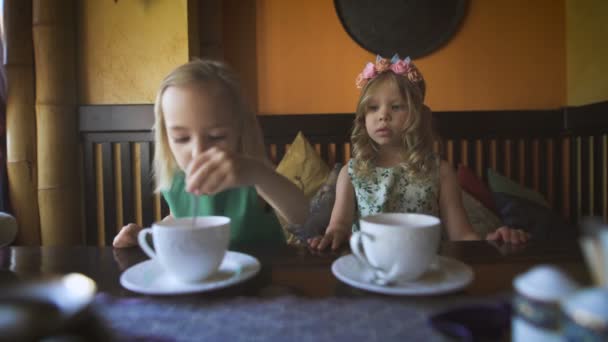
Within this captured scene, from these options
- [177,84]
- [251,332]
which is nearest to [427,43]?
[177,84]

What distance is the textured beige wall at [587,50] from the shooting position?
1.84 metres

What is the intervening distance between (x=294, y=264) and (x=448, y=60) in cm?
174

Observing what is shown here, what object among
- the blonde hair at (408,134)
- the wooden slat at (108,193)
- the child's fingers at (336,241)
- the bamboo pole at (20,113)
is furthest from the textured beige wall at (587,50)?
the bamboo pole at (20,113)

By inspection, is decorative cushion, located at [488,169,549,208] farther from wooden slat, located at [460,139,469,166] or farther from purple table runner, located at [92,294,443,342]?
purple table runner, located at [92,294,443,342]

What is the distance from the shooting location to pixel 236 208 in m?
1.07

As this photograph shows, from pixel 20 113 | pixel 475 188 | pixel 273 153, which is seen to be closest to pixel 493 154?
pixel 475 188

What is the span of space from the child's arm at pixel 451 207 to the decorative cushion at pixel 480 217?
45 centimetres

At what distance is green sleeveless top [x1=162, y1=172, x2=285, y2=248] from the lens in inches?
41.6

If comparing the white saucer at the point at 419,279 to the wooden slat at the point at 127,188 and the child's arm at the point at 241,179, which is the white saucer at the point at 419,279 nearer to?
the child's arm at the point at 241,179

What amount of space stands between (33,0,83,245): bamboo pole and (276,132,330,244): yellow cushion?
88cm

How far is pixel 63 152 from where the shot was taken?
170 cm

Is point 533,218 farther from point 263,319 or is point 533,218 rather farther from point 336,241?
point 263,319

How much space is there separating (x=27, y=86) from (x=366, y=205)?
141cm

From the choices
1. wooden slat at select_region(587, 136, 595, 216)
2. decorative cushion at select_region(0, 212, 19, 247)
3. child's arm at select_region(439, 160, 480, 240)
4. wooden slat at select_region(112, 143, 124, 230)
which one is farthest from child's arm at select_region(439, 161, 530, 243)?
wooden slat at select_region(112, 143, 124, 230)
